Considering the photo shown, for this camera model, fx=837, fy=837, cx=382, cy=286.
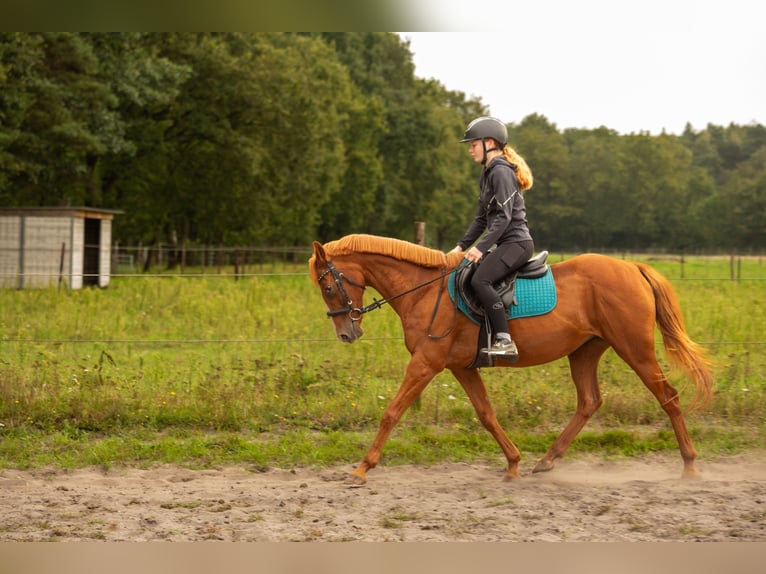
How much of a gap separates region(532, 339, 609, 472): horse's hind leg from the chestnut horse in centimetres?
1

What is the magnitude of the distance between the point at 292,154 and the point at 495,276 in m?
33.9

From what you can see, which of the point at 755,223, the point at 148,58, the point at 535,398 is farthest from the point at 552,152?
the point at 535,398

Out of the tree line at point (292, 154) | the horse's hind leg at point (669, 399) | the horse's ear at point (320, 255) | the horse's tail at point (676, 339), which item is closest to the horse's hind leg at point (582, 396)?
the horse's hind leg at point (669, 399)

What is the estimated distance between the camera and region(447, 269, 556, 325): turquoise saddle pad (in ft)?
21.7

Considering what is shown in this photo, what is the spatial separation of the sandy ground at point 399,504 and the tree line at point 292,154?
19296mm

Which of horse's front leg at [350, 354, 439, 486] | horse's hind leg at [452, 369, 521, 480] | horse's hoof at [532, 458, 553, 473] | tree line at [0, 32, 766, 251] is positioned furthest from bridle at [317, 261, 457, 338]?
tree line at [0, 32, 766, 251]

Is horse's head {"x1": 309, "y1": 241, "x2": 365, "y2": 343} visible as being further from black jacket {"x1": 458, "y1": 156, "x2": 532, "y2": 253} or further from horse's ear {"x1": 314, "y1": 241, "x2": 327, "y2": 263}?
black jacket {"x1": 458, "y1": 156, "x2": 532, "y2": 253}

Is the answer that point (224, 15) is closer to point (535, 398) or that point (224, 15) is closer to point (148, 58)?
point (535, 398)

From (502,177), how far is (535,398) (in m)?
3.04

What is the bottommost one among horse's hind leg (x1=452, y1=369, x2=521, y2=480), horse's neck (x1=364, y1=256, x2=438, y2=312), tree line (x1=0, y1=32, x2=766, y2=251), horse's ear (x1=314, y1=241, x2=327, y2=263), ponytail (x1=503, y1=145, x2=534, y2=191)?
horse's hind leg (x1=452, y1=369, x2=521, y2=480)

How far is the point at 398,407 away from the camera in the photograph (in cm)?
652

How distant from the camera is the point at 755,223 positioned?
7406 centimetres

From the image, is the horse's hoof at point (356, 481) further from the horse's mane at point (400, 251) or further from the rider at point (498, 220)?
the horse's mane at point (400, 251)

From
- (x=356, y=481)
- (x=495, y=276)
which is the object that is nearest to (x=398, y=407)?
(x=356, y=481)
